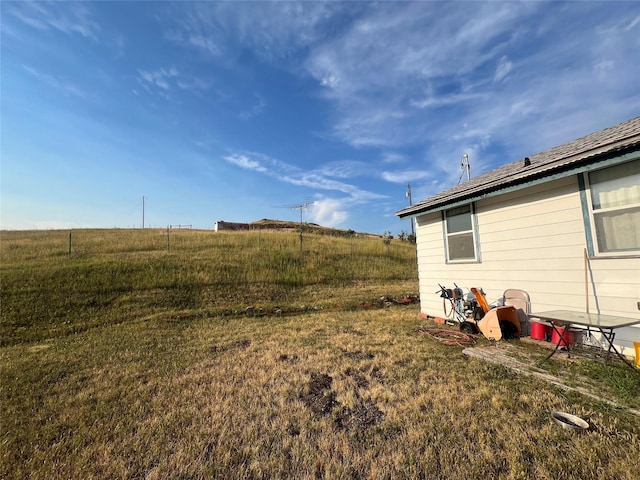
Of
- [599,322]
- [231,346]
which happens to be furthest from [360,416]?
[231,346]

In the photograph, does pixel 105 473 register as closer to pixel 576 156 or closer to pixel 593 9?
pixel 576 156

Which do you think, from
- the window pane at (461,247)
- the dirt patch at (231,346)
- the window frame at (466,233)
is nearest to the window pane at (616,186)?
the window frame at (466,233)

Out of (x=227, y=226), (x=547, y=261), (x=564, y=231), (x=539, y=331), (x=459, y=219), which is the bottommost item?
(x=539, y=331)

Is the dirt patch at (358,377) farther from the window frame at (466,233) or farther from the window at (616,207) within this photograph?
the window at (616,207)

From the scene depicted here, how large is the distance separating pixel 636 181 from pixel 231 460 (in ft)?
19.7

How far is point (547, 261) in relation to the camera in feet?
16.0

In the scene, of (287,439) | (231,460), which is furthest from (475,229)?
(231,460)

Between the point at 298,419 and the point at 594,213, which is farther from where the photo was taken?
the point at 594,213

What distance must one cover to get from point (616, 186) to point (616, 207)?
0.31m

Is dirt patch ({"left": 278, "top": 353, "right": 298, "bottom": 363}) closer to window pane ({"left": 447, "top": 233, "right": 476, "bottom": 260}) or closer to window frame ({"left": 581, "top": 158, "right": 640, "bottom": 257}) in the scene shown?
window pane ({"left": 447, "top": 233, "right": 476, "bottom": 260})

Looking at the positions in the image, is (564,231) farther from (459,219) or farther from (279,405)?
(279,405)

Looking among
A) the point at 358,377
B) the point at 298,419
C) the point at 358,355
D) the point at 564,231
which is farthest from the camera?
the point at 358,355

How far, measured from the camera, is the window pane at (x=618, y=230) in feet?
12.9

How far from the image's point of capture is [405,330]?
6.34 metres
